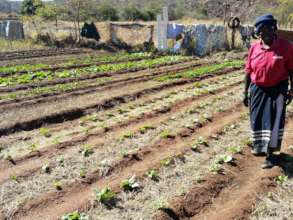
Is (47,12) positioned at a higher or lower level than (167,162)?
higher

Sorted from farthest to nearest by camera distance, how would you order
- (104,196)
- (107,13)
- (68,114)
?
(107,13) < (68,114) < (104,196)

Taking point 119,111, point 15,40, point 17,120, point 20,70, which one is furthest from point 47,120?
point 15,40

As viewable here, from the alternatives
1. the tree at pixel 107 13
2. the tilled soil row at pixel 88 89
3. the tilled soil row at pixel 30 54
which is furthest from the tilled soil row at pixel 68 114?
the tree at pixel 107 13

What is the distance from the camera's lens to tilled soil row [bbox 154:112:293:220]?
4066 millimetres

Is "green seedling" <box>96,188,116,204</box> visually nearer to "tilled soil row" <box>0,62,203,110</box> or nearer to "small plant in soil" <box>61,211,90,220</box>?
"small plant in soil" <box>61,211,90,220</box>

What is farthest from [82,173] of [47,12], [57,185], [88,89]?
[47,12]

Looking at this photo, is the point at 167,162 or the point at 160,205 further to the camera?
the point at 167,162

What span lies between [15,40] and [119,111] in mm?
17705

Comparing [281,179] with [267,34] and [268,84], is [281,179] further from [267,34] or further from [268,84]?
[267,34]

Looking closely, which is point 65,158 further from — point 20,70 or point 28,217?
point 20,70

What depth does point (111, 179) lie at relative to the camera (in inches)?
193

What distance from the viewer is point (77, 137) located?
6.43m

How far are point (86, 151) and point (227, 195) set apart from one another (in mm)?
2225

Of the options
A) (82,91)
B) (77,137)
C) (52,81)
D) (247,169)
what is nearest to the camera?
(247,169)
